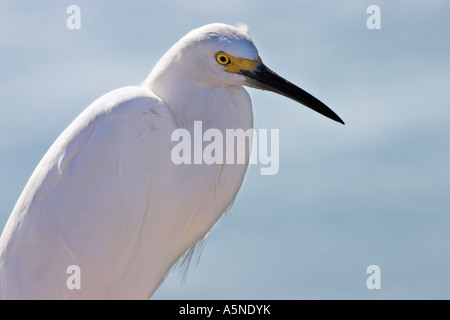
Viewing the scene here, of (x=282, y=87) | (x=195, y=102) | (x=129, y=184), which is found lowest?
(x=129, y=184)

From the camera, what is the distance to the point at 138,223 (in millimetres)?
4621

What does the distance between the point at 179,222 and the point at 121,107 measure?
2.33ft

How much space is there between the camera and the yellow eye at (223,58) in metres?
4.69

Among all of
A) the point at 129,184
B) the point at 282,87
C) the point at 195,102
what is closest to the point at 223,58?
the point at 195,102

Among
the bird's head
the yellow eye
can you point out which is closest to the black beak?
the bird's head

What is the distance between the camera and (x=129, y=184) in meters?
4.61

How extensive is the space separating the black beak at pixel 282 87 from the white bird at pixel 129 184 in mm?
14

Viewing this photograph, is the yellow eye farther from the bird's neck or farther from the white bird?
the bird's neck

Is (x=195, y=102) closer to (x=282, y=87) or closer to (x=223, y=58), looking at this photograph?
(x=223, y=58)

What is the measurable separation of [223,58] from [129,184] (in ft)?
2.77

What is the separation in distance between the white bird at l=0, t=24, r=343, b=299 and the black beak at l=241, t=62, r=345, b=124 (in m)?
0.01

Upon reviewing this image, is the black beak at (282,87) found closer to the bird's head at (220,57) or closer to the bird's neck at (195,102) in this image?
the bird's head at (220,57)
